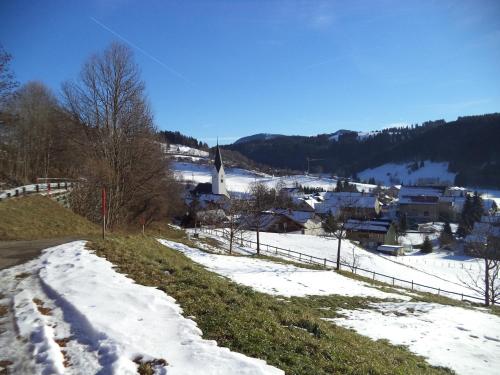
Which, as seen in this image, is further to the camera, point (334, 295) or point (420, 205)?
point (420, 205)

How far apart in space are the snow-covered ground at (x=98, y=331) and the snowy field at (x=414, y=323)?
6214 mm

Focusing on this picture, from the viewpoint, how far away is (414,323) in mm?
12211

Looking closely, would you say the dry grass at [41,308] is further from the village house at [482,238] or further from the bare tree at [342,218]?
the village house at [482,238]

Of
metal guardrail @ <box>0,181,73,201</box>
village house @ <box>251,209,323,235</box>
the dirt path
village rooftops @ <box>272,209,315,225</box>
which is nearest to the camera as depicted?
the dirt path

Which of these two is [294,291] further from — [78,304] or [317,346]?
[78,304]

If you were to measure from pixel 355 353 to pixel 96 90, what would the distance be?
84.7 feet

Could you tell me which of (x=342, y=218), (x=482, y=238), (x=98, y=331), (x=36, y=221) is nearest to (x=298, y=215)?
(x=482, y=238)

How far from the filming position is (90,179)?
93.0 ft

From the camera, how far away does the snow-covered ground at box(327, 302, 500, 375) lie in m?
9.00

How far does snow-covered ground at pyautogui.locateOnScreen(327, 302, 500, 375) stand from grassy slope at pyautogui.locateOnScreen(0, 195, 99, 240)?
14.3 meters

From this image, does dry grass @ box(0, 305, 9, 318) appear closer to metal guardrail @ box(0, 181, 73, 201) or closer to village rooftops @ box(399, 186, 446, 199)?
metal guardrail @ box(0, 181, 73, 201)

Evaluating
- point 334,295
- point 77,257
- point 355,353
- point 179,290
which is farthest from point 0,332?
point 334,295

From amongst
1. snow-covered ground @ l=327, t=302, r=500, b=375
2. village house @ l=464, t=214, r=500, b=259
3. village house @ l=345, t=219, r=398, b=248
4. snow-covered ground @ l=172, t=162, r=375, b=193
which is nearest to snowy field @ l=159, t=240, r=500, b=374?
snow-covered ground @ l=327, t=302, r=500, b=375

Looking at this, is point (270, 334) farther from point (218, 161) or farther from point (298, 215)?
point (218, 161)
